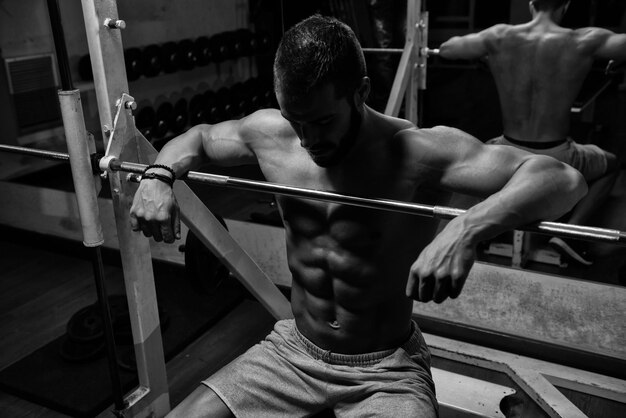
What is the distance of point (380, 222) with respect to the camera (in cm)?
141

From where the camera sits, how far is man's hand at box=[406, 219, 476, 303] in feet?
3.49

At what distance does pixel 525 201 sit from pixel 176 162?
894mm

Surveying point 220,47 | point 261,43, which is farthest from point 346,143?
point 261,43

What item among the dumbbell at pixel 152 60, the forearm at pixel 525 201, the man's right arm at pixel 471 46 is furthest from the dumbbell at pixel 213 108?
the forearm at pixel 525 201

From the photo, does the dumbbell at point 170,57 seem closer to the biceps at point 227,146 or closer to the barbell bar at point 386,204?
the biceps at point 227,146

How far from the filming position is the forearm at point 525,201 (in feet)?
3.78

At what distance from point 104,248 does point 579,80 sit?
274 centimetres

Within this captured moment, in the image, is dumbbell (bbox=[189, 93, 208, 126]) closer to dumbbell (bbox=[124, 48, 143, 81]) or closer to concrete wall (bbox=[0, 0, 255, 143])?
concrete wall (bbox=[0, 0, 255, 143])

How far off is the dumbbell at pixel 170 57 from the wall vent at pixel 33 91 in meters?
0.94

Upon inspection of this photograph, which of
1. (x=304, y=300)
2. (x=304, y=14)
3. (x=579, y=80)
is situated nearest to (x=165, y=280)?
(x=304, y=300)

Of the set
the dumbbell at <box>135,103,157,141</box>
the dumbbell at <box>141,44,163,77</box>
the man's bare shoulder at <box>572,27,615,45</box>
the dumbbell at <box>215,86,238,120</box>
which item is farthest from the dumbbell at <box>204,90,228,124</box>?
the man's bare shoulder at <box>572,27,615,45</box>

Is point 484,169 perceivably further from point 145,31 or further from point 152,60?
point 145,31

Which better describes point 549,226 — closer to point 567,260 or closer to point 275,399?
point 275,399

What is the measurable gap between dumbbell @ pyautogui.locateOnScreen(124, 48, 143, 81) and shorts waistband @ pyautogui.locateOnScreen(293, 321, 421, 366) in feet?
11.7
